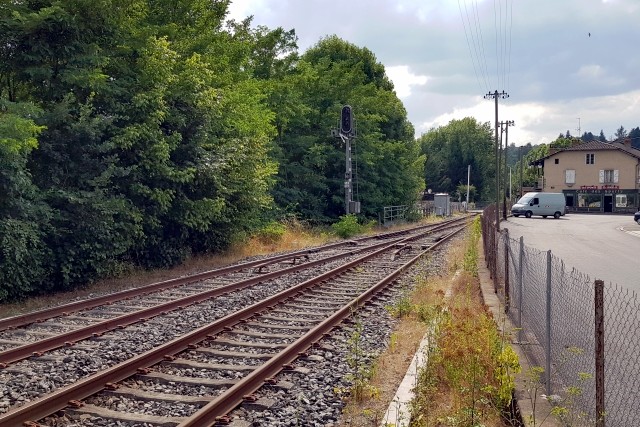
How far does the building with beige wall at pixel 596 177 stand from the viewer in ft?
265

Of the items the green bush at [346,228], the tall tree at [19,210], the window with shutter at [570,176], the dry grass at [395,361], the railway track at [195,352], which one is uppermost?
the window with shutter at [570,176]

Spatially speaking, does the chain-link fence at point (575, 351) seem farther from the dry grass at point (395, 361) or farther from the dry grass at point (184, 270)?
the dry grass at point (184, 270)

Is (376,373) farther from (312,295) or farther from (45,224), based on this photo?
(45,224)

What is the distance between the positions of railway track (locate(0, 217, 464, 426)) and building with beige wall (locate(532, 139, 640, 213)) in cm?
7588

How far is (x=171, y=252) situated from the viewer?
58.5 feet

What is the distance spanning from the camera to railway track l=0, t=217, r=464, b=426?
5883mm

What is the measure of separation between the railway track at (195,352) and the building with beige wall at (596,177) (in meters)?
75.9

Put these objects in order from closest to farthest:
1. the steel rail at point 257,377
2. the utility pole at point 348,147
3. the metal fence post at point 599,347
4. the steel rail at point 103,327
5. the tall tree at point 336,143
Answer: the metal fence post at point 599,347
the steel rail at point 257,377
the steel rail at point 103,327
the utility pole at point 348,147
the tall tree at point 336,143

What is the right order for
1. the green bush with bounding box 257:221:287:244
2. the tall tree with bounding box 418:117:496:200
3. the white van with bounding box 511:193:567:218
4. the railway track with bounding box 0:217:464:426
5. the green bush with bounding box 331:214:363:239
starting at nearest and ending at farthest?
1. the railway track with bounding box 0:217:464:426
2. the green bush with bounding box 257:221:287:244
3. the green bush with bounding box 331:214:363:239
4. the white van with bounding box 511:193:567:218
5. the tall tree with bounding box 418:117:496:200

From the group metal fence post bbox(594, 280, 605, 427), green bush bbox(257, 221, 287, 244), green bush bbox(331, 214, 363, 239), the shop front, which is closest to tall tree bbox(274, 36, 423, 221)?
green bush bbox(331, 214, 363, 239)

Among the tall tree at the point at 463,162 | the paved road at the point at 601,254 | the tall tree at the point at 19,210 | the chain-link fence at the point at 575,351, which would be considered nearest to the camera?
the chain-link fence at the point at 575,351

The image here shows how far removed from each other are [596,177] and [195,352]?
83.9 m

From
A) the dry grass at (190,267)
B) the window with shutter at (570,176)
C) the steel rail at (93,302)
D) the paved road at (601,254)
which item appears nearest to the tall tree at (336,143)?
the dry grass at (190,267)

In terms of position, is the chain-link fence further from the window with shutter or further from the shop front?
the window with shutter
